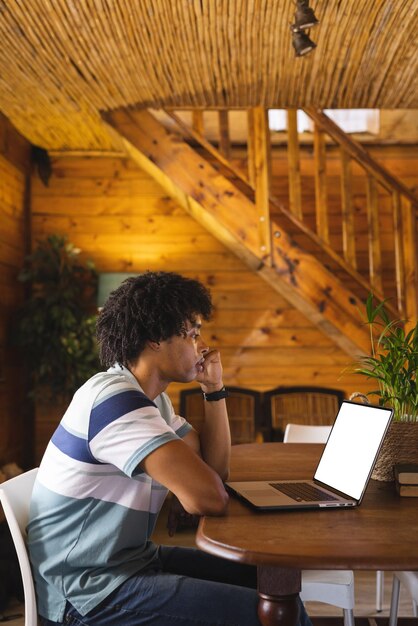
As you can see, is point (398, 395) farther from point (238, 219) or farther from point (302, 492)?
point (238, 219)

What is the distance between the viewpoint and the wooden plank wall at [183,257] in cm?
525

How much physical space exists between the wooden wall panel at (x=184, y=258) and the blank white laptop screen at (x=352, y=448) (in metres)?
3.34

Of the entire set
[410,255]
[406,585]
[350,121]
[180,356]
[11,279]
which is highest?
[350,121]

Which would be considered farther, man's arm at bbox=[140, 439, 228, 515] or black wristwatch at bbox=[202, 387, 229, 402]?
black wristwatch at bbox=[202, 387, 229, 402]

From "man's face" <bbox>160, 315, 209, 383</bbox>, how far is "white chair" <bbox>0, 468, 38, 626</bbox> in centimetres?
46

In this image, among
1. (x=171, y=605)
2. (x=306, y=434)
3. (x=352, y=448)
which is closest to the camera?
(x=171, y=605)

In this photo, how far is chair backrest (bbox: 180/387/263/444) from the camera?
4977 millimetres

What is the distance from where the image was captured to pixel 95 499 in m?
1.48

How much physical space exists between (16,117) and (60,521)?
3522mm

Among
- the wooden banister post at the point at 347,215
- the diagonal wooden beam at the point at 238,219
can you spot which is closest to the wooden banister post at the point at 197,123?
the diagonal wooden beam at the point at 238,219

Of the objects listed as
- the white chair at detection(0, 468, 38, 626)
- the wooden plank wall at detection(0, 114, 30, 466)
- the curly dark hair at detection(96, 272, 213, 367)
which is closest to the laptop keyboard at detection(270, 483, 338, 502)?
the curly dark hair at detection(96, 272, 213, 367)

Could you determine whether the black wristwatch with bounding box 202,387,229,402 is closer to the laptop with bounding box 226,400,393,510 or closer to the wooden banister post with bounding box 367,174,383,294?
the laptop with bounding box 226,400,393,510

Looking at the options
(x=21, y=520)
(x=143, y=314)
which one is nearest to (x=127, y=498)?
(x=21, y=520)

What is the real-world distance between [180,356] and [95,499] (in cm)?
40
